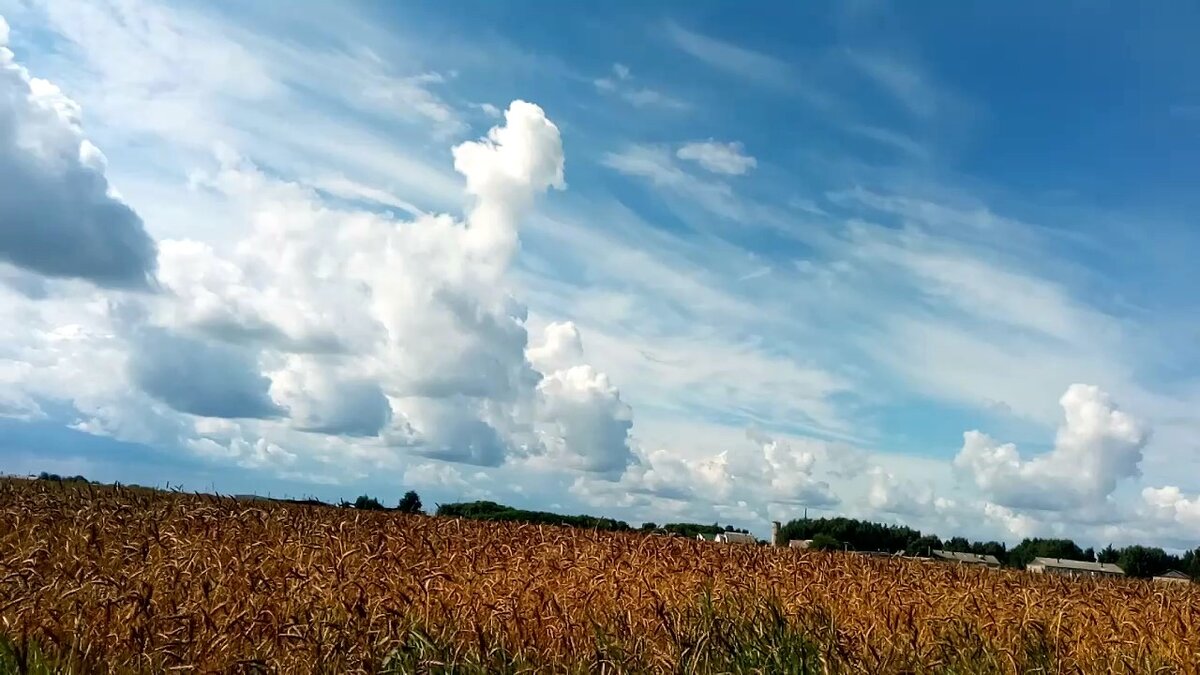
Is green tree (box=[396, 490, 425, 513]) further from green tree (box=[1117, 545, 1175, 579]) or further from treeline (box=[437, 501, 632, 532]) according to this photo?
green tree (box=[1117, 545, 1175, 579])

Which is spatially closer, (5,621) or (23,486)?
(5,621)

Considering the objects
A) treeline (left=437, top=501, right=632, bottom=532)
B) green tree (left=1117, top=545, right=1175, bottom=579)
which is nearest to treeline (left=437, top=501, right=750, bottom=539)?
treeline (left=437, top=501, right=632, bottom=532)

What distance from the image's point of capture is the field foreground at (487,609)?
8438 mm

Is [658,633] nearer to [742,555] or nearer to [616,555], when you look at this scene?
[616,555]

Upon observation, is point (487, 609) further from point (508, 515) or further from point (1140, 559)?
point (1140, 559)

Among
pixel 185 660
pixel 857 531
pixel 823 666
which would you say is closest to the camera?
pixel 185 660

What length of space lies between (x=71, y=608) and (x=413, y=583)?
130 inches

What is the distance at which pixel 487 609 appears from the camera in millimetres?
9953

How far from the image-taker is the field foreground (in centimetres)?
844

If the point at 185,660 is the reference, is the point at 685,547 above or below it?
above

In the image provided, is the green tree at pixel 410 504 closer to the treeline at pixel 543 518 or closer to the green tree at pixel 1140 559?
the treeline at pixel 543 518

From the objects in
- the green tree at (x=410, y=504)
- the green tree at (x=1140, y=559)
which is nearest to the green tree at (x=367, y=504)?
the green tree at (x=410, y=504)

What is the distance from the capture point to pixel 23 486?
19047mm

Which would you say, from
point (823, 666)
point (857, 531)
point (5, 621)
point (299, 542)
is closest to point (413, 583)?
point (299, 542)
